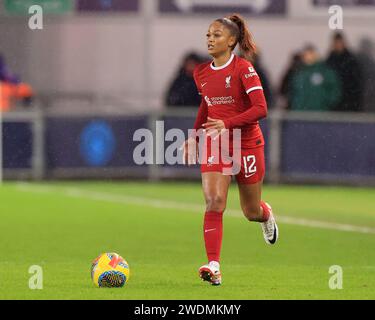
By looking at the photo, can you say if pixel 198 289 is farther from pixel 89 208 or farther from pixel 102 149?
pixel 102 149

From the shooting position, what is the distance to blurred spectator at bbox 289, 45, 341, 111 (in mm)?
23547

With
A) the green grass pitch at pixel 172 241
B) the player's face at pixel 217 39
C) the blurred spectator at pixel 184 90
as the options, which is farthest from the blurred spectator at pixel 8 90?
the player's face at pixel 217 39

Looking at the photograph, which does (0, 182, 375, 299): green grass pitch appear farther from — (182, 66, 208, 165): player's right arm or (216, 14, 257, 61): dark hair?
(216, 14, 257, 61): dark hair

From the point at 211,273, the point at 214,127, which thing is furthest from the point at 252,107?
the point at 211,273

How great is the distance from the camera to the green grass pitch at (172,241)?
11336 millimetres

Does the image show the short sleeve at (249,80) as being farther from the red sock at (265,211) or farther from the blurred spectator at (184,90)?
the blurred spectator at (184,90)

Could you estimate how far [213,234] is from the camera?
11.5m

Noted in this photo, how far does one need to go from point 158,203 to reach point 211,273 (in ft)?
30.9

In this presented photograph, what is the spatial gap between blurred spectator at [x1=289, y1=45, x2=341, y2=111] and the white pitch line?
373 cm

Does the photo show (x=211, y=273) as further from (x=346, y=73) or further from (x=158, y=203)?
(x=346, y=73)

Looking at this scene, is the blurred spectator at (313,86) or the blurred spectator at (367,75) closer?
the blurred spectator at (313,86)

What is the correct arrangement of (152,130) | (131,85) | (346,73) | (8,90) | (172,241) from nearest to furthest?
(172,241)
(346,73)
(152,130)
(8,90)
(131,85)

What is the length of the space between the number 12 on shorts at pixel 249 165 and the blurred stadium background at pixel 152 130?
0.89 m
